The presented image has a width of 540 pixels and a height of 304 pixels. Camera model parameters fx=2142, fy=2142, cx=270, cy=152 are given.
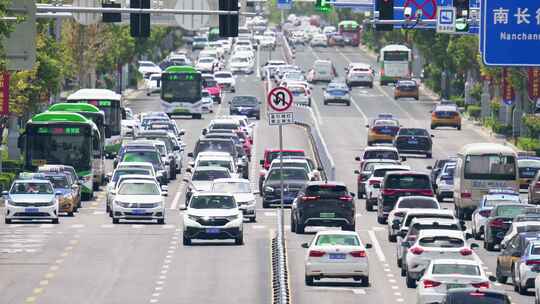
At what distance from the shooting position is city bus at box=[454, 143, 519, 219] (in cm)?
6862

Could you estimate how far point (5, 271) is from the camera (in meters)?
51.1

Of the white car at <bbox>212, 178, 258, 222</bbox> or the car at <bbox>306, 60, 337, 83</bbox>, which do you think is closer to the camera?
the white car at <bbox>212, 178, 258, 222</bbox>

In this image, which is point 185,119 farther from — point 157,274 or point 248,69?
point 157,274

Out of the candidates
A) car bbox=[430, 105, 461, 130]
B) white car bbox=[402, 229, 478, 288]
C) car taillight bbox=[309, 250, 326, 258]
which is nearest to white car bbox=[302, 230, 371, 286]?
car taillight bbox=[309, 250, 326, 258]

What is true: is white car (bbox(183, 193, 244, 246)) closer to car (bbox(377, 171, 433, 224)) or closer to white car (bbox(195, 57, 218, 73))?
car (bbox(377, 171, 433, 224))

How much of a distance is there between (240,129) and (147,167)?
23.8m

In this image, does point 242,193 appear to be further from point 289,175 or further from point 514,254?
point 514,254

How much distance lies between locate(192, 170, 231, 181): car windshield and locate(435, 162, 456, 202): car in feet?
27.1

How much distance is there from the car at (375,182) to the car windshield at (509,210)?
40.6ft

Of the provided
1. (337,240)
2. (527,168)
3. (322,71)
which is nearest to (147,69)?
(322,71)

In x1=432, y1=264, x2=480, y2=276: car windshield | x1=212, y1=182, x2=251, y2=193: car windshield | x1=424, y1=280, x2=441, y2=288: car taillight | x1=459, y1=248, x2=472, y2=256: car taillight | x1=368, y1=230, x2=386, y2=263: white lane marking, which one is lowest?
x1=368, y1=230, x2=386, y2=263: white lane marking

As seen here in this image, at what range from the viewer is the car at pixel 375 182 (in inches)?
2840

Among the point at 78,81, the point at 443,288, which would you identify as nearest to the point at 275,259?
the point at 443,288

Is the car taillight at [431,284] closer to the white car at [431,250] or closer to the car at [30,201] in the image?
the white car at [431,250]
